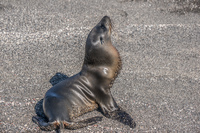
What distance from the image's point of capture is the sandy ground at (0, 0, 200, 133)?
4922 millimetres

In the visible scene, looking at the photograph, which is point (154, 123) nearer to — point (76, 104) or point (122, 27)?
point (76, 104)

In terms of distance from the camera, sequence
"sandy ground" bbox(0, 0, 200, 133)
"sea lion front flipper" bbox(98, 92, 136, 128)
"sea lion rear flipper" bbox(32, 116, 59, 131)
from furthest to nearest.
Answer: "sandy ground" bbox(0, 0, 200, 133)
"sea lion front flipper" bbox(98, 92, 136, 128)
"sea lion rear flipper" bbox(32, 116, 59, 131)

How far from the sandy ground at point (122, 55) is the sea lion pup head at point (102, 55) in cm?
68

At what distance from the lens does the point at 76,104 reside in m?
4.80

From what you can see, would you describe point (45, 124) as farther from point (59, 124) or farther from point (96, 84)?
point (96, 84)

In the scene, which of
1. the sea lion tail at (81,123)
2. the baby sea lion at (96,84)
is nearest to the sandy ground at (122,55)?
the sea lion tail at (81,123)

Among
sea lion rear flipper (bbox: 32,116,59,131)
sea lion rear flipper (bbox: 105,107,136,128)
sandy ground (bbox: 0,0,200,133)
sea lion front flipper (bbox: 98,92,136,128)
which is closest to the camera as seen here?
sea lion rear flipper (bbox: 32,116,59,131)

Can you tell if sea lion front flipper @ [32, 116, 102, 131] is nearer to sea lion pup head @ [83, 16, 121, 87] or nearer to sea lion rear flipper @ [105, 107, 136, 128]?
sea lion rear flipper @ [105, 107, 136, 128]

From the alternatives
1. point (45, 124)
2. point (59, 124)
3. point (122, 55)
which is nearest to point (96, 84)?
point (59, 124)

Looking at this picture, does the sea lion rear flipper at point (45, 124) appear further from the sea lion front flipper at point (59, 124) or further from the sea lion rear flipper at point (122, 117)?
the sea lion rear flipper at point (122, 117)

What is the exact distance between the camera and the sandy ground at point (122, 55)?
16.1 ft

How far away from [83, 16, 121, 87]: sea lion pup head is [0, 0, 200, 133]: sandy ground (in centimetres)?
68

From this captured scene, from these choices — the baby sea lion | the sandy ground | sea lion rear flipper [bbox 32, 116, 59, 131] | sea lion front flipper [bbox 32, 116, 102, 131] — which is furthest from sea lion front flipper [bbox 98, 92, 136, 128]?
sea lion rear flipper [bbox 32, 116, 59, 131]

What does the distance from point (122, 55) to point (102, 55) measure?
1.99 meters
